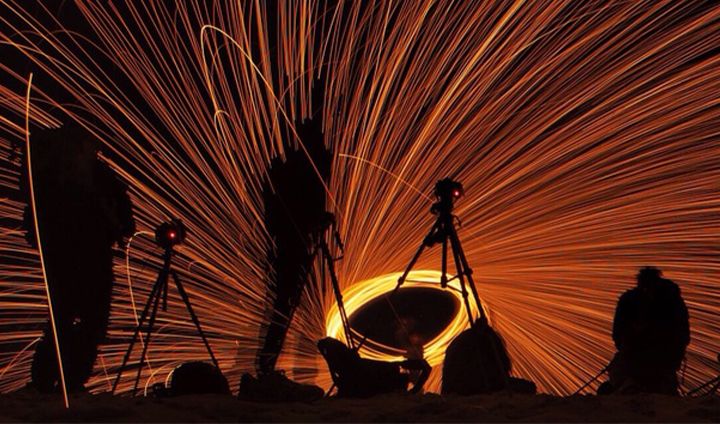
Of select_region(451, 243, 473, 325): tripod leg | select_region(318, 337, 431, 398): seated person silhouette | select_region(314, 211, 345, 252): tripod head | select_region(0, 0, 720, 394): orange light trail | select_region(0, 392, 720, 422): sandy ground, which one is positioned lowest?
select_region(0, 392, 720, 422): sandy ground

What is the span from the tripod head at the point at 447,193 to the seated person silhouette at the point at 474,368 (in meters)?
0.95

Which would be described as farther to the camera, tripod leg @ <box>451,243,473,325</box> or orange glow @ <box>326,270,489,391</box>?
orange glow @ <box>326,270,489,391</box>

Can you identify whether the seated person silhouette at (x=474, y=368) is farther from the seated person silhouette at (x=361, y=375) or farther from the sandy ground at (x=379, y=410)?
the sandy ground at (x=379, y=410)

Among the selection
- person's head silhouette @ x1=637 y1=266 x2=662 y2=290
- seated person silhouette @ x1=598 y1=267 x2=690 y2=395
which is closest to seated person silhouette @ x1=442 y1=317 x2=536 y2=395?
seated person silhouette @ x1=598 y1=267 x2=690 y2=395

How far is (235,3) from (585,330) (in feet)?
19.8

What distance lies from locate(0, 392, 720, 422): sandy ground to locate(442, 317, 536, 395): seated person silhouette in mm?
1030

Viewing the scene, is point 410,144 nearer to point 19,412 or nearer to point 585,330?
point 585,330

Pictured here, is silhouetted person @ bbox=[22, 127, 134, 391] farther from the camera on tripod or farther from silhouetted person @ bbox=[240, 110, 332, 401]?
Result: silhouetted person @ bbox=[240, 110, 332, 401]

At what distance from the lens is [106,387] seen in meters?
9.84

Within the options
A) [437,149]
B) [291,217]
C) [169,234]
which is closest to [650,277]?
[291,217]

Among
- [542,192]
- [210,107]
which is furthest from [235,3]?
[542,192]

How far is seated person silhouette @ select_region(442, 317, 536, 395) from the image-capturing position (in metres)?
6.22

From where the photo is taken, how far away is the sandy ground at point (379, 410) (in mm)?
4277

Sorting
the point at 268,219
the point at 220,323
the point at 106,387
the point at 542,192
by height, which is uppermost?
the point at 542,192
